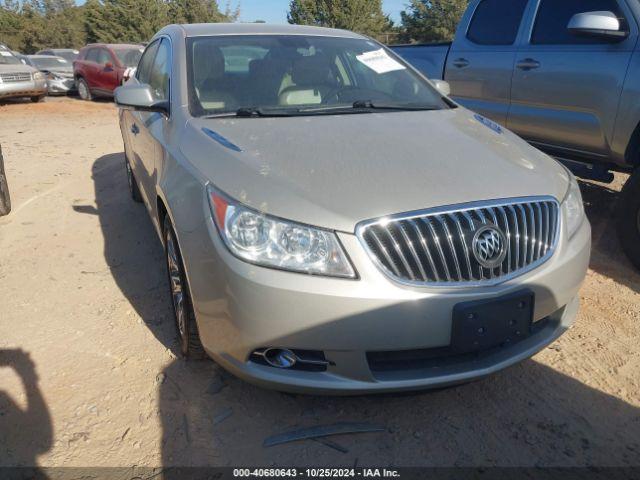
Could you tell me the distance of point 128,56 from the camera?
14.6 meters

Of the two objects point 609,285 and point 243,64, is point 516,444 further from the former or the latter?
point 243,64

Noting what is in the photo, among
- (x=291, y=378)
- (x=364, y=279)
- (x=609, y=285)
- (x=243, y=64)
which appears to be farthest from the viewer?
(x=609, y=285)

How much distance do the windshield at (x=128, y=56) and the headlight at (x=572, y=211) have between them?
14.1 meters

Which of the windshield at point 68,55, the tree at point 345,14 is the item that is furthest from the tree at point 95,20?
the windshield at point 68,55

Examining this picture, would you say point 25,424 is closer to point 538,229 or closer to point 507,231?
point 507,231

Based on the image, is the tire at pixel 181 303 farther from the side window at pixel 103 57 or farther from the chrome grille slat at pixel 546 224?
the side window at pixel 103 57

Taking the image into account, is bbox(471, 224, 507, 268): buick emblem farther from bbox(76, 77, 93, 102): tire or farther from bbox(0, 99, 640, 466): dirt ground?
bbox(76, 77, 93, 102): tire

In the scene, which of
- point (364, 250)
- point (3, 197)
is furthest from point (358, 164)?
point (3, 197)

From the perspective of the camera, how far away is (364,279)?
73.4 inches

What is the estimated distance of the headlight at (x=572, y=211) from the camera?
2305 millimetres

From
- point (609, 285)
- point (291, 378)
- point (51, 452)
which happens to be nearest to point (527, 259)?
point (291, 378)

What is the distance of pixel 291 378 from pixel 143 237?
2.82 m

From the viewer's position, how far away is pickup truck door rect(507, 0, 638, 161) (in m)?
3.71

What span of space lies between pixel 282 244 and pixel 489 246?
77 cm
